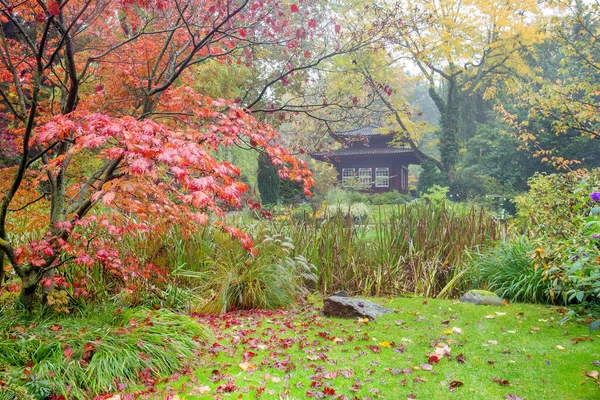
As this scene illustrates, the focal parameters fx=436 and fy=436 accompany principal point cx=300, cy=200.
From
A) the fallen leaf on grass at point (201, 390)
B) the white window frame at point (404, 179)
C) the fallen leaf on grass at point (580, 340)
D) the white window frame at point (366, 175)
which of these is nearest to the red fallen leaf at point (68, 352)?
the fallen leaf on grass at point (201, 390)

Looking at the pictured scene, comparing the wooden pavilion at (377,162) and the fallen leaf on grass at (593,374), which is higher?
the wooden pavilion at (377,162)

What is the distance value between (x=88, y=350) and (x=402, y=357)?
2.44 meters

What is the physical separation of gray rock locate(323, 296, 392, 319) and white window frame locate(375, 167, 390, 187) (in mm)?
23143

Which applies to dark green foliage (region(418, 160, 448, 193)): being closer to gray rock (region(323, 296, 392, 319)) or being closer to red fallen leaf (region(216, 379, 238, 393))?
gray rock (region(323, 296, 392, 319))

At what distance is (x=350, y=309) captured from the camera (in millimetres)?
4844

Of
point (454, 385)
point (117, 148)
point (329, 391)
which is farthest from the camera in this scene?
point (454, 385)

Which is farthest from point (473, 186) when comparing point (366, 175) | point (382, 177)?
point (366, 175)

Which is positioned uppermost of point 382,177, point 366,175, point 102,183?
point 366,175

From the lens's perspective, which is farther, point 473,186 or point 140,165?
point 473,186

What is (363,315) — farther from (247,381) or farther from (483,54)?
(483,54)

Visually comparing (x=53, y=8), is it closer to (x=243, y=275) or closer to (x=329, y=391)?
(x=329, y=391)

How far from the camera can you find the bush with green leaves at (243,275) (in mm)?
5203

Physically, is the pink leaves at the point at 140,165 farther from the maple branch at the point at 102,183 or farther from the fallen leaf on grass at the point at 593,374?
the fallen leaf on grass at the point at 593,374

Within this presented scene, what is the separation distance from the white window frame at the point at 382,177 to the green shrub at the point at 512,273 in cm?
2173
